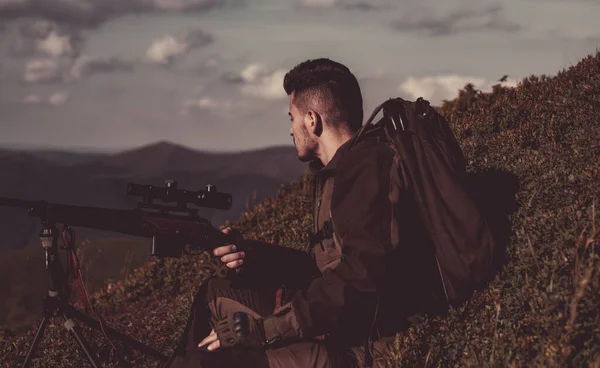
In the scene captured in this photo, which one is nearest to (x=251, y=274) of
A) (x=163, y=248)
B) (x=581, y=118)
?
(x=163, y=248)

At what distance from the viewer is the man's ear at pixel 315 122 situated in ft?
19.4

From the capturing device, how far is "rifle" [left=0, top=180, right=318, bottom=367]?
539 cm

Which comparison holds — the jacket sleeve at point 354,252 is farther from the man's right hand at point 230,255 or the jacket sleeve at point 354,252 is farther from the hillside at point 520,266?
the man's right hand at point 230,255

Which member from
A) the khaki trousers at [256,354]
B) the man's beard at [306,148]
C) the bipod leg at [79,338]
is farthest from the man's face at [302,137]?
the bipod leg at [79,338]

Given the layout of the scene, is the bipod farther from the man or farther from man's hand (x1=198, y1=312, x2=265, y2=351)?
man's hand (x1=198, y1=312, x2=265, y2=351)

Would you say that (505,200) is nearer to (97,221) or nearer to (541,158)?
(541,158)

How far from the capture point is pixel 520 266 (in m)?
5.36

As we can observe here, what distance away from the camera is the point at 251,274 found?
5.95 meters

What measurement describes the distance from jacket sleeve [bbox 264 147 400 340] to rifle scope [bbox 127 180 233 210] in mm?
1818

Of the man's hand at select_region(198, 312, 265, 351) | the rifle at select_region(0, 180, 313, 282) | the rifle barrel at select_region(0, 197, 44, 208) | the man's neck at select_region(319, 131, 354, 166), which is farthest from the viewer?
the man's neck at select_region(319, 131, 354, 166)

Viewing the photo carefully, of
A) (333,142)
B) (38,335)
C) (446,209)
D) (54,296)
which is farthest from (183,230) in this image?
(446,209)

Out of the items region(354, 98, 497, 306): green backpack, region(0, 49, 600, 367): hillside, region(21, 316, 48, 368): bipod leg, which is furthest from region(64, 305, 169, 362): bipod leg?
region(354, 98, 497, 306): green backpack

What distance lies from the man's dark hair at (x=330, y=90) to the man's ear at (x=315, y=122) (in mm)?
75

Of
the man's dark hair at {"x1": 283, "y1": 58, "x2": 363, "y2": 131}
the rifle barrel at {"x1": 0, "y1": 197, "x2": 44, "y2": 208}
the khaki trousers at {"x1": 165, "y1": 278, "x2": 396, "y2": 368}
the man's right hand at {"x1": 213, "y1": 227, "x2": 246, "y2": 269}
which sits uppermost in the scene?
the man's dark hair at {"x1": 283, "y1": 58, "x2": 363, "y2": 131}
